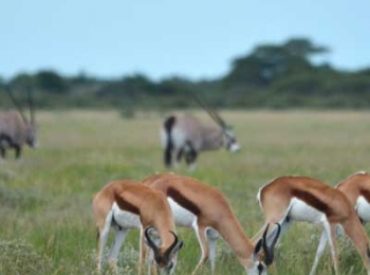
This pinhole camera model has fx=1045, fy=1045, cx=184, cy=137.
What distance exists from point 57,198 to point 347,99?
154ft

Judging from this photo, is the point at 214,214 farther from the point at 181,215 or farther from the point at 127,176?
the point at 127,176

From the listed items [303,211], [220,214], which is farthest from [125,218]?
[303,211]

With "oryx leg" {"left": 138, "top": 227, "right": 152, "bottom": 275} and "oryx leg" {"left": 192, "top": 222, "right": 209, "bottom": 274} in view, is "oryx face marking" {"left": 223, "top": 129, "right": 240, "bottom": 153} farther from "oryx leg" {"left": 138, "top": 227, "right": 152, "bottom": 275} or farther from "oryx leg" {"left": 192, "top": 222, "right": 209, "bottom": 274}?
"oryx leg" {"left": 138, "top": 227, "right": 152, "bottom": 275}

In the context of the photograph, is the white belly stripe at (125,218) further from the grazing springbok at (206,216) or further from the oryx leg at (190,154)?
the oryx leg at (190,154)

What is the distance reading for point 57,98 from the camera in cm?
6412

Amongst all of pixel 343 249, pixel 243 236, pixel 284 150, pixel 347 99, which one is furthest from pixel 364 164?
pixel 347 99

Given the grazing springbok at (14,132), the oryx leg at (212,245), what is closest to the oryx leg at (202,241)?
the oryx leg at (212,245)

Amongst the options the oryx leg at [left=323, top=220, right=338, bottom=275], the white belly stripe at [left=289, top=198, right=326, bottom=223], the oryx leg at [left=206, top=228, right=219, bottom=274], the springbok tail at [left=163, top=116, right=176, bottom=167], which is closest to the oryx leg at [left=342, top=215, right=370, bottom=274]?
the oryx leg at [left=323, top=220, right=338, bottom=275]

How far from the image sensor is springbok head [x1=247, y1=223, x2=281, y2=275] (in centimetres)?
803

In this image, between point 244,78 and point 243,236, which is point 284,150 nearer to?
point 243,236

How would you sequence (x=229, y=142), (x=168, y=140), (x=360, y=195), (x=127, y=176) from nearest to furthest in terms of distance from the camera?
(x=360, y=195)
(x=127, y=176)
(x=168, y=140)
(x=229, y=142)

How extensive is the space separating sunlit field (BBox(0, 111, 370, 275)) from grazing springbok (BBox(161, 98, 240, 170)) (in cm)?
35

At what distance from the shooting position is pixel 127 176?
686 inches

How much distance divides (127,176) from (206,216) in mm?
8947
